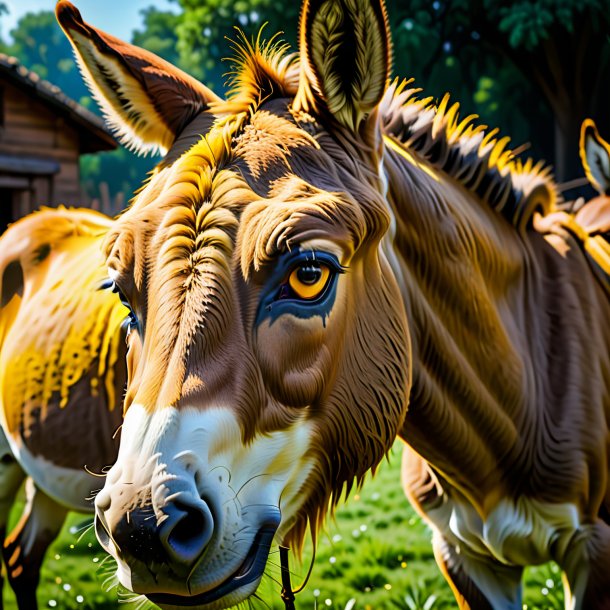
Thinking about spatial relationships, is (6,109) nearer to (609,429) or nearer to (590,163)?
(590,163)

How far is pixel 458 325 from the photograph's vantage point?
7.27 feet

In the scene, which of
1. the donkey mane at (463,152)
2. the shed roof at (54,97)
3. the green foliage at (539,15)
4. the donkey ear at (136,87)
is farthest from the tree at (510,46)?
the donkey ear at (136,87)

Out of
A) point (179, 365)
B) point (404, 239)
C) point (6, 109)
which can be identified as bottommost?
point (6, 109)

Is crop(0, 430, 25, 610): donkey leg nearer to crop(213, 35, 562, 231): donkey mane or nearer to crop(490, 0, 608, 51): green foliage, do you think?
crop(213, 35, 562, 231): donkey mane

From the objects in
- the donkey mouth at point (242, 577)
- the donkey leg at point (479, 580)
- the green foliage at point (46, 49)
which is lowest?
the green foliage at point (46, 49)

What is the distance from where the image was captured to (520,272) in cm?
252

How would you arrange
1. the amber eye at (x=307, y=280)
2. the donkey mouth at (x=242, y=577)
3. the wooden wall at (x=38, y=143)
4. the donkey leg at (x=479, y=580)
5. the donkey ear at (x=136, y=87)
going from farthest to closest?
1. the wooden wall at (x=38, y=143)
2. the donkey leg at (x=479, y=580)
3. the donkey ear at (x=136, y=87)
4. the amber eye at (x=307, y=280)
5. the donkey mouth at (x=242, y=577)

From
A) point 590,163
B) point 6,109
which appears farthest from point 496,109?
point 590,163

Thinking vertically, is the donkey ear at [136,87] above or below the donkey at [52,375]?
above

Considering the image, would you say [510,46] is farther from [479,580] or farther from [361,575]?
[479,580]

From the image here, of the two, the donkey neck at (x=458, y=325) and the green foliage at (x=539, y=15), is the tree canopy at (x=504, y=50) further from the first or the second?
the donkey neck at (x=458, y=325)

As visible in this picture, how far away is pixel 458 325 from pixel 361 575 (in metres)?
3.11

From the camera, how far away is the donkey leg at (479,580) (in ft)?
8.86

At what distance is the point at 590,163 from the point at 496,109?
2115cm
